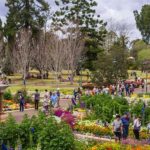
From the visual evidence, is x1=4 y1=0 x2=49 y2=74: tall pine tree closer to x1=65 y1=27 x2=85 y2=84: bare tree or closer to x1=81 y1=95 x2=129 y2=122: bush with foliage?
x1=65 y1=27 x2=85 y2=84: bare tree

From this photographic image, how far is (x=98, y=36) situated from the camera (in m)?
76.4

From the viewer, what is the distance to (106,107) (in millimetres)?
28953

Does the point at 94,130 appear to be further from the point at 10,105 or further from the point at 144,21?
the point at 144,21

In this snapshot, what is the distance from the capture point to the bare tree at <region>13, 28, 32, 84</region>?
72.1 m

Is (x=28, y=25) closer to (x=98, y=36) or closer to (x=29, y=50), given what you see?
(x=29, y=50)

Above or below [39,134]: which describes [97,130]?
below

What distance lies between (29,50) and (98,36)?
10.9 m

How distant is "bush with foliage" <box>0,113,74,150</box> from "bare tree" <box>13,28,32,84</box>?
52939 millimetres

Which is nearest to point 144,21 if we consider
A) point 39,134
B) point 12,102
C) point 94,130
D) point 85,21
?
point 85,21

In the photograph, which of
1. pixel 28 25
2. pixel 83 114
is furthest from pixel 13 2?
pixel 83 114

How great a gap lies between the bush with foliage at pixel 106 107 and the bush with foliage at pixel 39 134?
9.84 meters

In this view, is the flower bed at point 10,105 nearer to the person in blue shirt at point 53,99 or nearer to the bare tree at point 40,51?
the person in blue shirt at point 53,99

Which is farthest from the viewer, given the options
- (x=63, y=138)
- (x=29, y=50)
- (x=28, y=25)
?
(x=28, y=25)

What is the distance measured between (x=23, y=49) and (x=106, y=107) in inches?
1775
